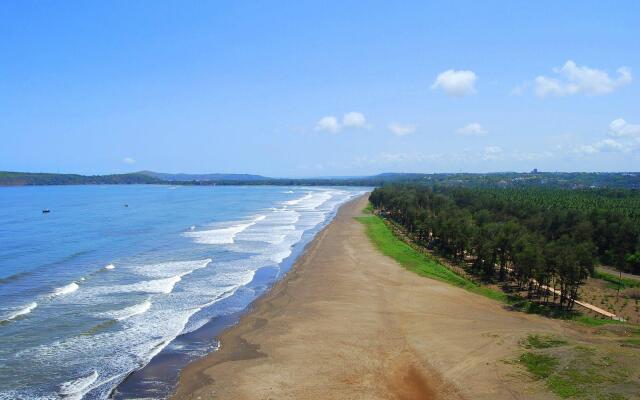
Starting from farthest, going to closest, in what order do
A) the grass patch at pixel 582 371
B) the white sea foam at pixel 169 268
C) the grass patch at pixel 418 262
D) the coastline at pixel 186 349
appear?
the white sea foam at pixel 169 268
the grass patch at pixel 418 262
the coastline at pixel 186 349
the grass patch at pixel 582 371

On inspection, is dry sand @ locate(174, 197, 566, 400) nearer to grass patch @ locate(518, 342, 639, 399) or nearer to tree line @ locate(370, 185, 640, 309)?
grass patch @ locate(518, 342, 639, 399)

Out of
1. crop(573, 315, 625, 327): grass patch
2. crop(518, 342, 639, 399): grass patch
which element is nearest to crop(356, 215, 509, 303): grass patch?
crop(573, 315, 625, 327): grass patch

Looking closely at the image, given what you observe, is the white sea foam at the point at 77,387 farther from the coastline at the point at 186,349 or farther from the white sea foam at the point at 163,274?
the white sea foam at the point at 163,274

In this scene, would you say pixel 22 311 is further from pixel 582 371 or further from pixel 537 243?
pixel 537 243

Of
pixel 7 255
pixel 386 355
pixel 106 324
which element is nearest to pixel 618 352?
pixel 386 355

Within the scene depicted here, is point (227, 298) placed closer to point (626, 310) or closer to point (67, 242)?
point (626, 310)

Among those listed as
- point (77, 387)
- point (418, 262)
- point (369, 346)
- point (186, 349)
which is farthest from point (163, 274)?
point (418, 262)

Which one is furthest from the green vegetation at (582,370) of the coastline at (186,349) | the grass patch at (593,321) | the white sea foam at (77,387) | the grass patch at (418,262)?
the white sea foam at (77,387)
